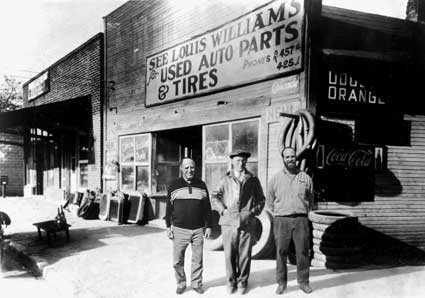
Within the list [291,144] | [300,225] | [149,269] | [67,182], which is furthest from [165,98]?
[67,182]

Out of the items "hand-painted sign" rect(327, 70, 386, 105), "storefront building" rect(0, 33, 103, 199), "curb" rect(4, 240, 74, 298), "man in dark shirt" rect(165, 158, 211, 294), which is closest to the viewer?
"man in dark shirt" rect(165, 158, 211, 294)

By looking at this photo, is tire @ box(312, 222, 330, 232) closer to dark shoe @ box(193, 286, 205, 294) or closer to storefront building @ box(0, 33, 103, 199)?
dark shoe @ box(193, 286, 205, 294)

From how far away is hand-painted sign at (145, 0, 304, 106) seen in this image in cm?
712

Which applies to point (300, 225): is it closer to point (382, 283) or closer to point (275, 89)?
point (382, 283)

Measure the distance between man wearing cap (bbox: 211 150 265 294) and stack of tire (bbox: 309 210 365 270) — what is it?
5.57 feet

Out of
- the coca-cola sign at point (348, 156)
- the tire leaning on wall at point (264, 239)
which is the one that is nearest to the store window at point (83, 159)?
the tire leaning on wall at point (264, 239)

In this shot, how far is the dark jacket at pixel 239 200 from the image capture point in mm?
4820

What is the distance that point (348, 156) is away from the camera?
6.82m

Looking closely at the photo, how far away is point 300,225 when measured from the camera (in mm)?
4809

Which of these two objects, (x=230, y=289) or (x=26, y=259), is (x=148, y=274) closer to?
(x=230, y=289)

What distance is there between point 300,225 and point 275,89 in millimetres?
3383

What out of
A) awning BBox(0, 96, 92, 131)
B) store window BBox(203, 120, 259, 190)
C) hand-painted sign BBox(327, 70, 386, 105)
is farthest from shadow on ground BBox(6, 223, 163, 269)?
awning BBox(0, 96, 92, 131)

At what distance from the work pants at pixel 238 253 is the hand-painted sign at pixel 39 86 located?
17587mm

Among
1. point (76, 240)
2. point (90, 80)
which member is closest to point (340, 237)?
point (76, 240)
